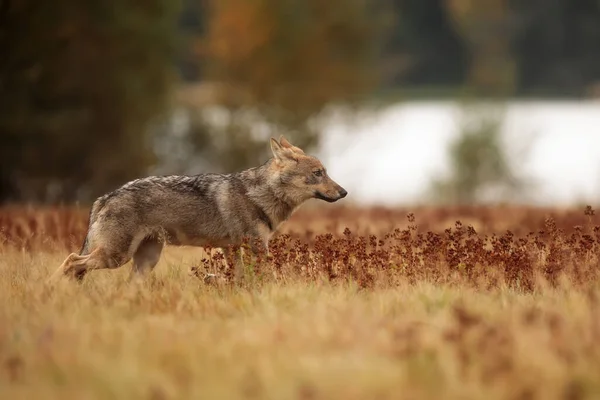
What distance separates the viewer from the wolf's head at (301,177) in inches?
391

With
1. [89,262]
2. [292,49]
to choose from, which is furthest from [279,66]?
[89,262]

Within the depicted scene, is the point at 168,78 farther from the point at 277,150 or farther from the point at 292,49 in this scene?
the point at 277,150

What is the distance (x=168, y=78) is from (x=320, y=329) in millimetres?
21481

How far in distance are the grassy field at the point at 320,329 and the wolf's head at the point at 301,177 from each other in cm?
82

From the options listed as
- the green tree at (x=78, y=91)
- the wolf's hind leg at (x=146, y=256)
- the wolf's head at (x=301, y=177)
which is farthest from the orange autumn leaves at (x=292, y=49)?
the wolf's hind leg at (x=146, y=256)

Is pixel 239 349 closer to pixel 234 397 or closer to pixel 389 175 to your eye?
pixel 234 397

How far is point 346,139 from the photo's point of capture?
3497 centimetres

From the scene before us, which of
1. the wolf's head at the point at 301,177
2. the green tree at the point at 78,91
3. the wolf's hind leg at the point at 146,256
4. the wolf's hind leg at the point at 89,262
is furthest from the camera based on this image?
the green tree at the point at 78,91

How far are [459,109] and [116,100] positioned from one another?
43.3 feet

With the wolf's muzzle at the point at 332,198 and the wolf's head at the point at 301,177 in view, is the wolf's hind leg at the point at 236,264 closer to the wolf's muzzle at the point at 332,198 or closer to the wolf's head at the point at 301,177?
the wolf's head at the point at 301,177

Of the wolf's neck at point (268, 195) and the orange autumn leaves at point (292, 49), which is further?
the orange autumn leaves at point (292, 49)

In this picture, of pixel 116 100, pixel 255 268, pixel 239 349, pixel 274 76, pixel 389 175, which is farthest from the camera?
pixel 389 175

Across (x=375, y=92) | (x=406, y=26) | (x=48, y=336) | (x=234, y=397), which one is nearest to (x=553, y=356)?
(x=234, y=397)

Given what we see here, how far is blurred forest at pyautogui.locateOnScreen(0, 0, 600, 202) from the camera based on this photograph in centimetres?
2384
